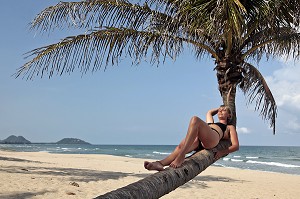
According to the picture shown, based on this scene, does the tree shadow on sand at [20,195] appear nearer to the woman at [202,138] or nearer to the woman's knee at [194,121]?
the woman at [202,138]

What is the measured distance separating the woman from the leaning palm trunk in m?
0.10

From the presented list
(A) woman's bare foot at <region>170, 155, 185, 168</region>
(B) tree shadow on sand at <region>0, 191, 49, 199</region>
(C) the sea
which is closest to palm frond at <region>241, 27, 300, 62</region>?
(A) woman's bare foot at <region>170, 155, 185, 168</region>

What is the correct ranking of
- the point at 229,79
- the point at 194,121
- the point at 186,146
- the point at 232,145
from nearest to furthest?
the point at 186,146
the point at 194,121
the point at 232,145
the point at 229,79

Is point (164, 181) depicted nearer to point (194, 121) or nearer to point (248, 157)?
point (194, 121)

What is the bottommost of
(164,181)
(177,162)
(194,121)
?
(164,181)

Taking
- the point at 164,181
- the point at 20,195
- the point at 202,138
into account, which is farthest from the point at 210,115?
the point at 20,195

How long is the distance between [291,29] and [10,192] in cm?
742

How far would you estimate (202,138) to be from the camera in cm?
397

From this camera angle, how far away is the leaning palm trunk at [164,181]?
96.0 inches

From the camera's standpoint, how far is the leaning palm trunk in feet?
8.00

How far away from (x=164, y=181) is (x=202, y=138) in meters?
1.11

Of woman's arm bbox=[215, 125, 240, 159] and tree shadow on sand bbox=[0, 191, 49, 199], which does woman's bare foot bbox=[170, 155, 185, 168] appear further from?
tree shadow on sand bbox=[0, 191, 49, 199]

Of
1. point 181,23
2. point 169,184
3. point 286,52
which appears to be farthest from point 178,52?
point 169,184

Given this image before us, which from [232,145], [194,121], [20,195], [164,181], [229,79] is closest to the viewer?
[164,181]
